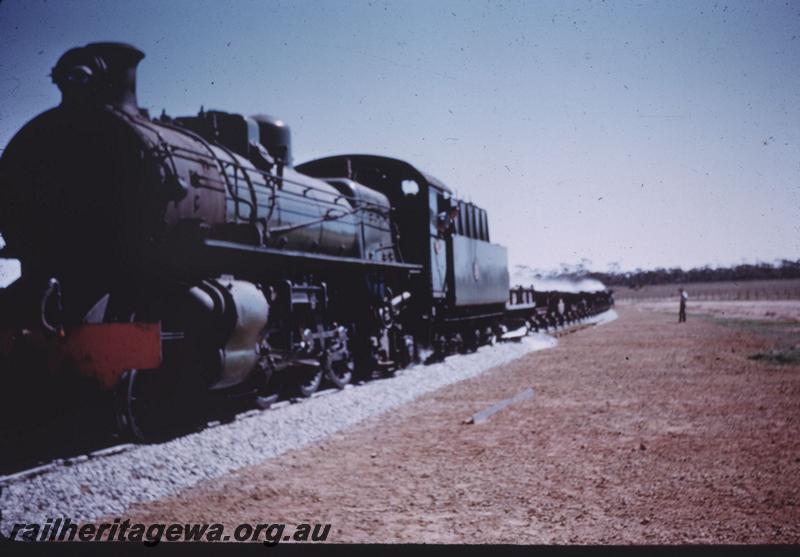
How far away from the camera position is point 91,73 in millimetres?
6562

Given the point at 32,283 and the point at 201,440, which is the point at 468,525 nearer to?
the point at 201,440

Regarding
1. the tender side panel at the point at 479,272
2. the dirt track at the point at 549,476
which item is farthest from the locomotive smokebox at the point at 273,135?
the tender side panel at the point at 479,272

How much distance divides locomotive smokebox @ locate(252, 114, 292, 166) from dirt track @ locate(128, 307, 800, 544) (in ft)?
12.9

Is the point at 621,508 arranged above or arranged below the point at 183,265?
below

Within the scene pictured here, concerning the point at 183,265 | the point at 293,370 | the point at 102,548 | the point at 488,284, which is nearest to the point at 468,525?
the point at 102,548

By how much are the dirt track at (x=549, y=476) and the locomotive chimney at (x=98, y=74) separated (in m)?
3.78

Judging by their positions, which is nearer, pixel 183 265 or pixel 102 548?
pixel 102 548

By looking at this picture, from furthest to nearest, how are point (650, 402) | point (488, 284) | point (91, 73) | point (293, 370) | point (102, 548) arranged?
point (488, 284) → point (293, 370) → point (650, 402) → point (91, 73) → point (102, 548)

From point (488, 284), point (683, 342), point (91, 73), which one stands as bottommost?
point (683, 342)

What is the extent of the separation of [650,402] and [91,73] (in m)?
7.45

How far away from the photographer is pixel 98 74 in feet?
21.9

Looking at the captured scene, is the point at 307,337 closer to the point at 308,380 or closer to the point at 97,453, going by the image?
the point at 308,380

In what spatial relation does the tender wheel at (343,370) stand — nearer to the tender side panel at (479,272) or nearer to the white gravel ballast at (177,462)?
the white gravel ballast at (177,462)

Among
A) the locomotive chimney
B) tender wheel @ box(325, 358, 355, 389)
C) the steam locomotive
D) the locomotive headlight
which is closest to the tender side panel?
tender wheel @ box(325, 358, 355, 389)
